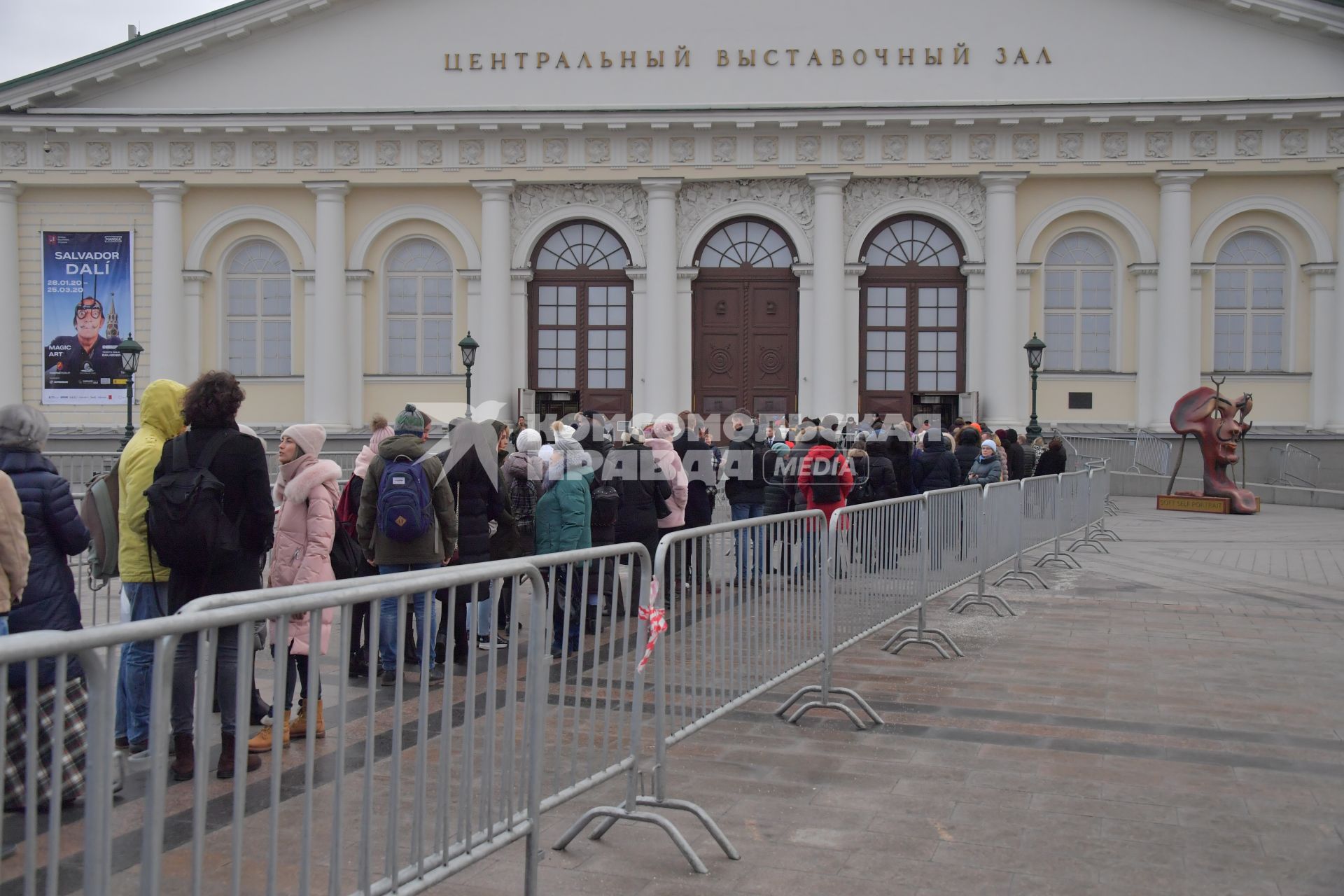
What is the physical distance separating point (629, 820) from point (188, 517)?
2.67 meters

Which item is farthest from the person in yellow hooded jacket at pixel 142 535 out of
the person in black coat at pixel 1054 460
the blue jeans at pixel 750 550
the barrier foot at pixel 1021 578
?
the person in black coat at pixel 1054 460

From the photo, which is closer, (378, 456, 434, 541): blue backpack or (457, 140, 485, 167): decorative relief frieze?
(378, 456, 434, 541): blue backpack

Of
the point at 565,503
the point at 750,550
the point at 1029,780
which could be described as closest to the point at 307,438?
the point at 750,550

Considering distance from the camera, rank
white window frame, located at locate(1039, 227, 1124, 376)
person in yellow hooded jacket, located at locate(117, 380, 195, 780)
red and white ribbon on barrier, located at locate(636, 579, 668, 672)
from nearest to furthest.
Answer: red and white ribbon on barrier, located at locate(636, 579, 668, 672)
person in yellow hooded jacket, located at locate(117, 380, 195, 780)
white window frame, located at locate(1039, 227, 1124, 376)

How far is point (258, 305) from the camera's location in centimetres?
3177

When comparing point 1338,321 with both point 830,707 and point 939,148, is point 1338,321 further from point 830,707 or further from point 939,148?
point 830,707

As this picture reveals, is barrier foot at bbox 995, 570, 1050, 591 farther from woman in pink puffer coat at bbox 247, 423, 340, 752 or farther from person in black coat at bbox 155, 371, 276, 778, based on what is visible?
person in black coat at bbox 155, 371, 276, 778

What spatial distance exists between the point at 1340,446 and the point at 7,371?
3299 centimetres

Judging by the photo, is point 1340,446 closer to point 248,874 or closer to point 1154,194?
point 1154,194

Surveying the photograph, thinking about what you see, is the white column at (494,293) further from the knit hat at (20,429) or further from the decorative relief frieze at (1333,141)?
the knit hat at (20,429)

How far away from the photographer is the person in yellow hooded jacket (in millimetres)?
6465

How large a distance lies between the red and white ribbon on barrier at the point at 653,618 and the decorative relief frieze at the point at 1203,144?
2874 cm

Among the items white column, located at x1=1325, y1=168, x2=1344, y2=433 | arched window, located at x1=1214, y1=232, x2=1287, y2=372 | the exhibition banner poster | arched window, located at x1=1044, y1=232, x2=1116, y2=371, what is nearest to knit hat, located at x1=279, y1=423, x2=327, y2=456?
arched window, located at x1=1044, y1=232, x2=1116, y2=371

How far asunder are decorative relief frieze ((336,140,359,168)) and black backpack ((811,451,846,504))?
2147 cm
